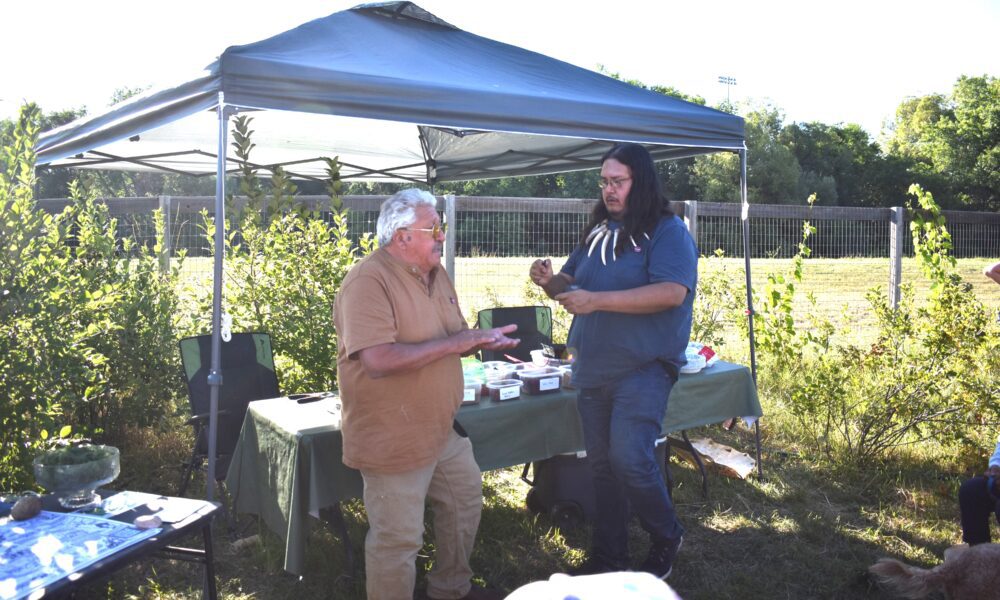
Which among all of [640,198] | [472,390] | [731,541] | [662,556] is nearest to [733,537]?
[731,541]

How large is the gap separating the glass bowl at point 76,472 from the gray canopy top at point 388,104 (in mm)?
1351

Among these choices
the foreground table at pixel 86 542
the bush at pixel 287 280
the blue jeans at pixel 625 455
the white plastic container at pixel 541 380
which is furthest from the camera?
the bush at pixel 287 280

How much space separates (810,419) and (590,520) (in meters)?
2.27

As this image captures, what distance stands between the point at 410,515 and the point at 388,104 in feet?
5.56

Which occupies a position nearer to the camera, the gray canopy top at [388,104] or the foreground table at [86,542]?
the foreground table at [86,542]

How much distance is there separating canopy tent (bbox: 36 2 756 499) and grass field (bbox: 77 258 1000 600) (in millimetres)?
620

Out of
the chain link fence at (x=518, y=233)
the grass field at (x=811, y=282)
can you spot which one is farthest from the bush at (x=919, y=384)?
the chain link fence at (x=518, y=233)

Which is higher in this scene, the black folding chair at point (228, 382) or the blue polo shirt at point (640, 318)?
the blue polo shirt at point (640, 318)

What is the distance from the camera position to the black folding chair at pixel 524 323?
494 centimetres

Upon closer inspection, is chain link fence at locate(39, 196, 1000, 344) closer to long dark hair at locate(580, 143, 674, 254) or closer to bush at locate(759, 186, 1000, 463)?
bush at locate(759, 186, 1000, 463)

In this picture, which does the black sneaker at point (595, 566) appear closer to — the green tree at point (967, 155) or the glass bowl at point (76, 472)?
the glass bowl at point (76, 472)

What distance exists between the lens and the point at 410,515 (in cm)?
246

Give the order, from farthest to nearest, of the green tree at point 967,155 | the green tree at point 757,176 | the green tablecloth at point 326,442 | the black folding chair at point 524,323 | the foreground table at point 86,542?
the green tree at point 967,155, the green tree at point 757,176, the black folding chair at point 524,323, the green tablecloth at point 326,442, the foreground table at point 86,542

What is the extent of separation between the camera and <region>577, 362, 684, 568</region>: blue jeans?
2.82m
